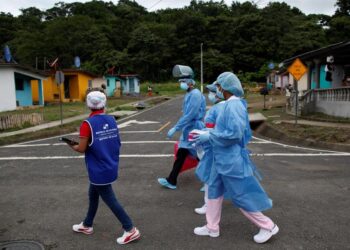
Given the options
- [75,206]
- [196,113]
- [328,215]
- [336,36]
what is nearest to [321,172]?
[328,215]

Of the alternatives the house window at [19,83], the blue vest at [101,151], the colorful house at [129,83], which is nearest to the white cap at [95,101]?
the blue vest at [101,151]

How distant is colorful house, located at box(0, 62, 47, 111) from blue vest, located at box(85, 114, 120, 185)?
24.4m

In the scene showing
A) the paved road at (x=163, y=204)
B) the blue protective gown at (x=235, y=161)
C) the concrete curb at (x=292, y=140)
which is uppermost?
the blue protective gown at (x=235, y=161)

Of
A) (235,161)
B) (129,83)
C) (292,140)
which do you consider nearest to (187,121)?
(235,161)

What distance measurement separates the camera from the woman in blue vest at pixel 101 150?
13.1 feet

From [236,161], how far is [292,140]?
8.50 meters

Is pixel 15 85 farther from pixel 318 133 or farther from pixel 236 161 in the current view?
pixel 236 161

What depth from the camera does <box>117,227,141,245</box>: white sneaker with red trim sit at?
4.10 m

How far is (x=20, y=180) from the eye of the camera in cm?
708

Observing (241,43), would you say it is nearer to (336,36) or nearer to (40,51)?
(336,36)

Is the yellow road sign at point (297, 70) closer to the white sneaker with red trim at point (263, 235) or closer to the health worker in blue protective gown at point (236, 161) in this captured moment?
the health worker in blue protective gown at point (236, 161)

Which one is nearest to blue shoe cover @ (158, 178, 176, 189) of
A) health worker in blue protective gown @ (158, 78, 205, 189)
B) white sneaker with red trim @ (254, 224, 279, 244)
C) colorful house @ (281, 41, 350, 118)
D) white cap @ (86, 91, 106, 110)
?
health worker in blue protective gown @ (158, 78, 205, 189)

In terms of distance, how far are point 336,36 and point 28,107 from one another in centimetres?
5706

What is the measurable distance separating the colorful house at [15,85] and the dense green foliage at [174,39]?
38843 mm
